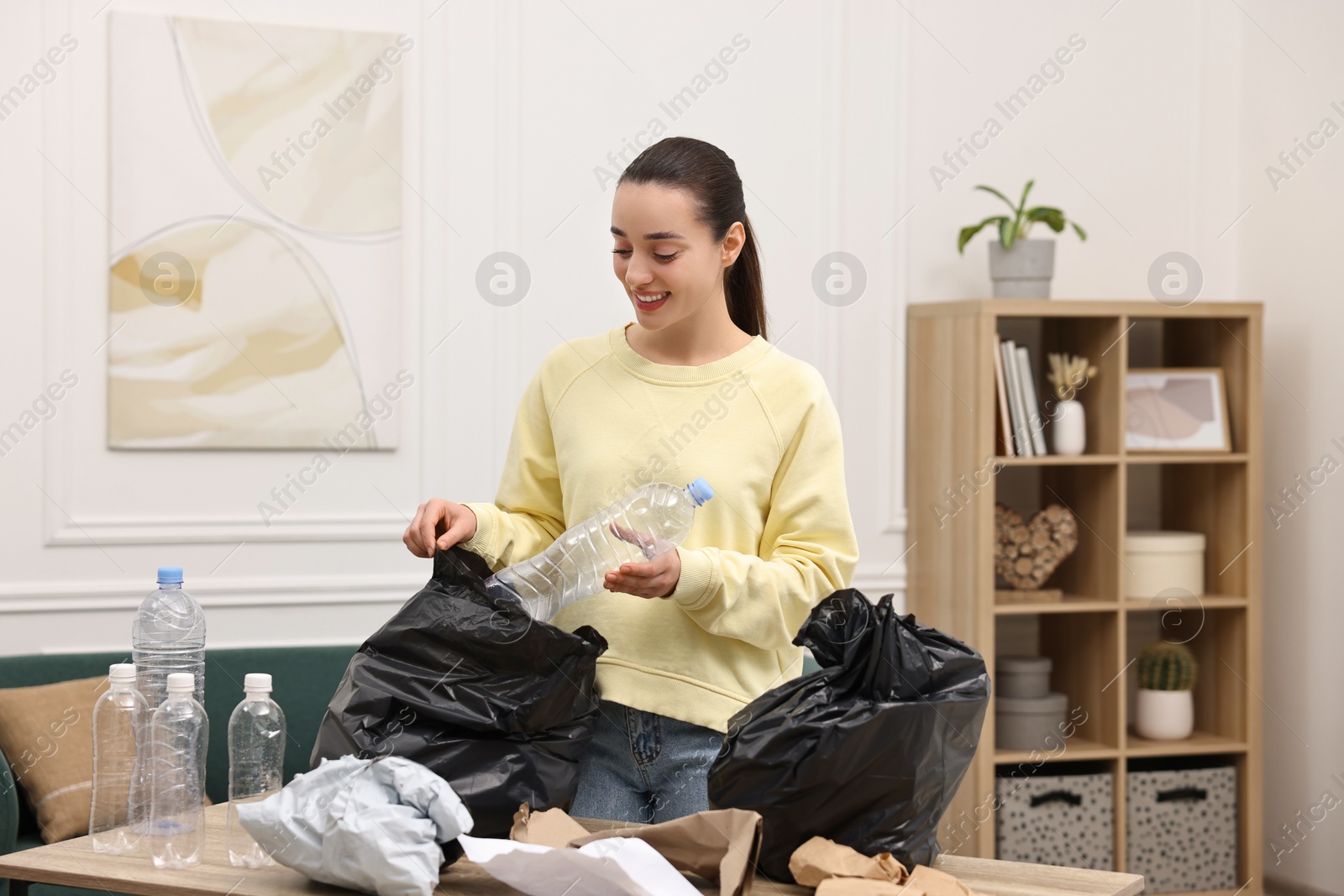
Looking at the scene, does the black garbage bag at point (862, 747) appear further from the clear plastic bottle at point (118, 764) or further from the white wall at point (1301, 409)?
the white wall at point (1301, 409)

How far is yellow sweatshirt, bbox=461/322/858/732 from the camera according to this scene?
5.30ft

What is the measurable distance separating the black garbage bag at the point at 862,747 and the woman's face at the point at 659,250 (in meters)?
0.49

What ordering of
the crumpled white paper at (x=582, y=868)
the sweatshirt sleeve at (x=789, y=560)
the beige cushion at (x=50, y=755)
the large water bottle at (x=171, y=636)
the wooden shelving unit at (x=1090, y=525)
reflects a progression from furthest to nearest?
the wooden shelving unit at (x=1090, y=525), the beige cushion at (x=50, y=755), the large water bottle at (x=171, y=636), the sweatshirt sleeve at (x=789, y=560), the crumpled white paper at (x=582, y=868)

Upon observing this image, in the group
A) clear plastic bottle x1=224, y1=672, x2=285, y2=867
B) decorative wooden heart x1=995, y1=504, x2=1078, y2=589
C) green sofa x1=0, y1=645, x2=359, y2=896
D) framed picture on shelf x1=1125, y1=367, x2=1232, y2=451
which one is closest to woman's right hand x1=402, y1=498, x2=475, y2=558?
clear plastic bottle x1=224, y1=672, x2=285, y2=867

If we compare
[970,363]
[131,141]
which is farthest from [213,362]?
[970,363]

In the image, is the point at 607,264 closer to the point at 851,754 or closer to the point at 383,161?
the point at 383,161

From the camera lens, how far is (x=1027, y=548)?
11.6 ft

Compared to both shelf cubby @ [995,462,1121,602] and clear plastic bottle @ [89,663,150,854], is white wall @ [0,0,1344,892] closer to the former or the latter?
shelf cubby @ [995,462,1121,602]

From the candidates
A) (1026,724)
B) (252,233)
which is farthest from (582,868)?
(1026,724)

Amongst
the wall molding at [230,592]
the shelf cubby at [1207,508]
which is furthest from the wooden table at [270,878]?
the shelf cubby at [1207,508]

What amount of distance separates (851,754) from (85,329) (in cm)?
250

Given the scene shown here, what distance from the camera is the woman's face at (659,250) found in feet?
5.43

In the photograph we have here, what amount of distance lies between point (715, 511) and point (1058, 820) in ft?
7.27

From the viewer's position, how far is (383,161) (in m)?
3.31
